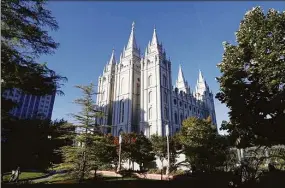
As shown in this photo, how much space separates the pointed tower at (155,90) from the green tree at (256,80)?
1558 inches

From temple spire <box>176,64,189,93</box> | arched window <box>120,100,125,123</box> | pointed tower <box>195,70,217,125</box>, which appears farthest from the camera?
pointed tower <box>195,70,217,125</box>

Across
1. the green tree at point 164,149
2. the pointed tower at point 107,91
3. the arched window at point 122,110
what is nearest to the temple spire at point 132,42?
the pointed tower at point 107,91

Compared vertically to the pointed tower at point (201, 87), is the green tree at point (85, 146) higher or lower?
lower

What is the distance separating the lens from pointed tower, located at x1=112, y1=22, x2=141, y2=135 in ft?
189

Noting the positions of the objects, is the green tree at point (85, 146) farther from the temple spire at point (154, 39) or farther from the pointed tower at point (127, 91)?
the temple spire at point (154, 39)

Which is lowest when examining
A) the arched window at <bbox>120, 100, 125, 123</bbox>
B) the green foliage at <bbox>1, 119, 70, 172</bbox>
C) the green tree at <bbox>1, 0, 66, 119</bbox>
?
the green foliage at <bbox>1, 119, 70, 172</bbox>

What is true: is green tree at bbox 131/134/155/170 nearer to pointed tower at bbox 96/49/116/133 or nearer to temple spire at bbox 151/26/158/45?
pointed tower at bbox 96/49/116/133

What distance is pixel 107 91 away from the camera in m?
65.0

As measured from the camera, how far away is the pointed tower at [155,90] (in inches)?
2127

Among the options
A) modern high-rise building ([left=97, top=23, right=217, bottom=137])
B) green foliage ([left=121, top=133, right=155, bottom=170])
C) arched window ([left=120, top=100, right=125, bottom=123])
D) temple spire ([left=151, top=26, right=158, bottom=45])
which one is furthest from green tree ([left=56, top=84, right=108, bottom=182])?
temple spire ([left=151, top=26, right=158, bottom=45])

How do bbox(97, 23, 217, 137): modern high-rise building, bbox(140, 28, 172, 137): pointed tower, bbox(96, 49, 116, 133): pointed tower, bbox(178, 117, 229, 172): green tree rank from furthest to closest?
1. bbox(96, 49, 116, 133): pointed tower
2. bbox(97, 23, 217, 137): modern high-rise building
3. bbox(140, 28, 172, 137): pointed tower
4. bbox(178, 117, 229, 172): green tree

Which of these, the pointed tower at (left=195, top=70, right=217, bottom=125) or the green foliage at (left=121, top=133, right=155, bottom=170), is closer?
the green foliage at (left=121, top=133, right=155, bottom=170)

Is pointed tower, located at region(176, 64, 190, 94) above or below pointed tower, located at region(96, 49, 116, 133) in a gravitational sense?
above

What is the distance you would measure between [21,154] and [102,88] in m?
55.7
